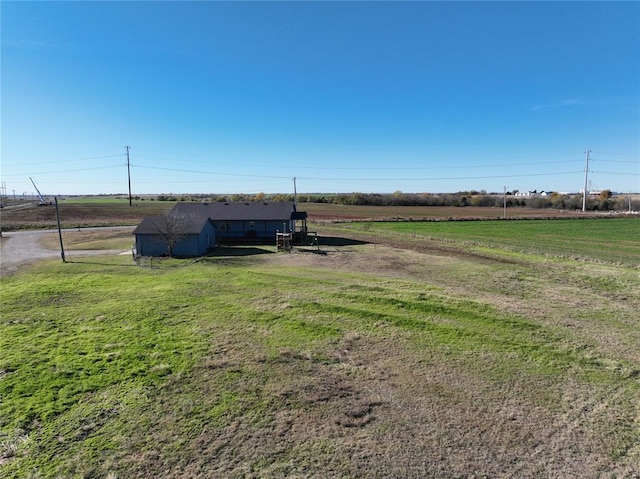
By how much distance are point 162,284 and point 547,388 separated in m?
17.3

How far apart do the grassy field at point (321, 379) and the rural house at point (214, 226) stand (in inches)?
379

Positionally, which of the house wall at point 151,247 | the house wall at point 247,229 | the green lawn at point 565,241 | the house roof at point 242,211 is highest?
the house roof at point 242,211

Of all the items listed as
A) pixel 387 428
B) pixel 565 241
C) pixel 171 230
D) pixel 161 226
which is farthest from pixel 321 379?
pixel 565 241

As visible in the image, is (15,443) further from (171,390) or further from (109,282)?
(109,282)

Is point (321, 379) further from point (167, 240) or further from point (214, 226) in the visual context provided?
point (214, 226)

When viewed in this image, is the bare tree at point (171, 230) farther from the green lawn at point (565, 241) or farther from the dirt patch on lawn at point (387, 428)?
the green lawn at point (565, 241)

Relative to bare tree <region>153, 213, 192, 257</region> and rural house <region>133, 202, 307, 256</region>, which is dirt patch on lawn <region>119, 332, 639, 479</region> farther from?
rural house <region>133, 202, 307, 256</region>

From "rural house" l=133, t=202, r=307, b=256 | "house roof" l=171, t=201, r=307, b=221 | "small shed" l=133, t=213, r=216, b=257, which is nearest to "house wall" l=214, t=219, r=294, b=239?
"rural house" l=133, t=202, r=307, b=256

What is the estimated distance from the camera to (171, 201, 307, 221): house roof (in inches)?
1407

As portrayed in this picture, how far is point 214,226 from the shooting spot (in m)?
35.7

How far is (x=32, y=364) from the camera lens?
33.9 ft

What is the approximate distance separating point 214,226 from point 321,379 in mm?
28658

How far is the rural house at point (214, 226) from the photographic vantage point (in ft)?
94.9

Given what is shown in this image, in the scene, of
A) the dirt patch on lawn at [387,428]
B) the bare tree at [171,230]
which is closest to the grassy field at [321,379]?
the dirt patch on lawn at [387,428]
